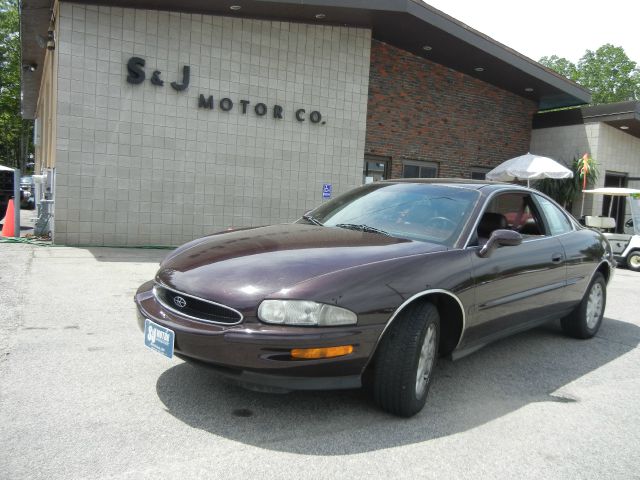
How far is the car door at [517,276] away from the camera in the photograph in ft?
12.2

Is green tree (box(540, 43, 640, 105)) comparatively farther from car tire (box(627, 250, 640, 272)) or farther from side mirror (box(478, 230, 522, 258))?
side mirror (box(478, 230, 522, 258))

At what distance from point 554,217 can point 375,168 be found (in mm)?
8705

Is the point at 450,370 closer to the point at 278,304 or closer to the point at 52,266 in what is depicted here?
the point at 278,304

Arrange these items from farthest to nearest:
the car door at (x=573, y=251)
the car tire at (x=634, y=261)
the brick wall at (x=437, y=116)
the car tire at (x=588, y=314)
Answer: the brick wall at (x=437, y=116) → the car tire at (x=634, y=261) → the car tire at (x=588, y=314) → the car door at (x=573, y=251)

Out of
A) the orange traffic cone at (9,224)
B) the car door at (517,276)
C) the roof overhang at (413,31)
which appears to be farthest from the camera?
the orange traffic cone at (9,224)

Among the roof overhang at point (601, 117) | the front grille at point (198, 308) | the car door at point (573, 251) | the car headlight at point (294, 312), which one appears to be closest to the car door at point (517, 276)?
the car door at point (573, 251)

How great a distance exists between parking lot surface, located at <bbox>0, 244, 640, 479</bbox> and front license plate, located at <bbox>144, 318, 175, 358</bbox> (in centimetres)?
24

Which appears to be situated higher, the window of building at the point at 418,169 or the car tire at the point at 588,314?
the window of building at the point at 418,169

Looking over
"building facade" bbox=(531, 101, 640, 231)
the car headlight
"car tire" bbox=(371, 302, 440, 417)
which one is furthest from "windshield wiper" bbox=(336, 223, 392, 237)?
"building facade" bbox=(531, 101, 640, 231)

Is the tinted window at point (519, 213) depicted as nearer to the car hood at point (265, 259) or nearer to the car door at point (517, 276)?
the car door at point (517, 276)

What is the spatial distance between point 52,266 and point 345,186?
6.61 meters

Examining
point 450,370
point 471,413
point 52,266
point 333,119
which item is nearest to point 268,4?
point 333,119

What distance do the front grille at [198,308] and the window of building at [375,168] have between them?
34.1 ft

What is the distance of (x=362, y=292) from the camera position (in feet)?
9.52
